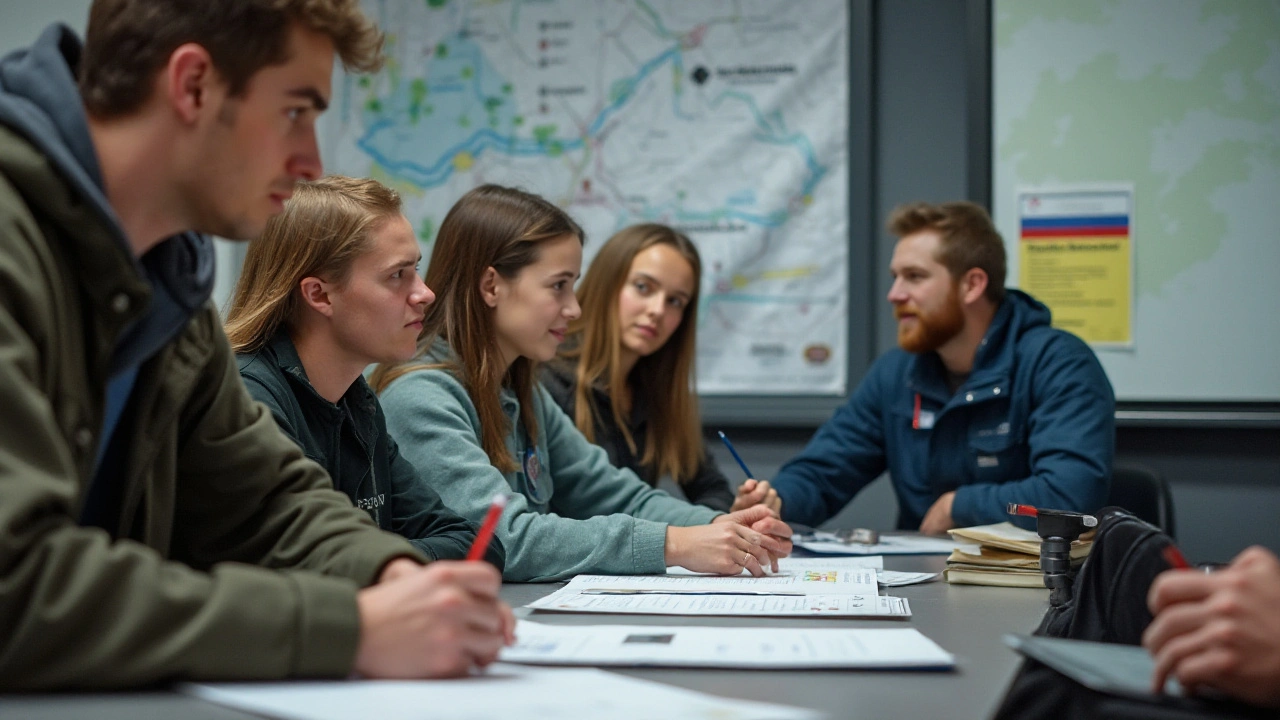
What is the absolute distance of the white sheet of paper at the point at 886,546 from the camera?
2008 mm

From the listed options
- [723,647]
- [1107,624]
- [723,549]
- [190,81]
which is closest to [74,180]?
[190,81]

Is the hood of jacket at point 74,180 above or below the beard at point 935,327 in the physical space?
above

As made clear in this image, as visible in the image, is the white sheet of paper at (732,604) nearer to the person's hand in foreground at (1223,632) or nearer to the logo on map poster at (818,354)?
the person's hand in foreground at (1223,632)

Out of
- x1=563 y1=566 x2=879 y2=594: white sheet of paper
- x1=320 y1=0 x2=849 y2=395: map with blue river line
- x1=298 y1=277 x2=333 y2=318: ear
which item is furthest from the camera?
x1=320 y1=0 x2=849 y2=395: map with blue river line

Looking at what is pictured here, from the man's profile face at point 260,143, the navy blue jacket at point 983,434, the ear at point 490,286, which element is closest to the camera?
the man's profile face at point 260,143

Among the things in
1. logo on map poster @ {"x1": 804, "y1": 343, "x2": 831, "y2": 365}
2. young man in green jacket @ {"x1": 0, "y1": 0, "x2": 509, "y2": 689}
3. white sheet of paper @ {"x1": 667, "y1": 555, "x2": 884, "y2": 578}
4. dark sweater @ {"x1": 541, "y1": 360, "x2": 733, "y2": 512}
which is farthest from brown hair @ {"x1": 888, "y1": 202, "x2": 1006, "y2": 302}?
young man in green jacket @ {"x1": 0, "y1": 0, "x2": 509, "y2": 689}

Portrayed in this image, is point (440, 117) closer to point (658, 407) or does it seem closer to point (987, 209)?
point (658, 407)

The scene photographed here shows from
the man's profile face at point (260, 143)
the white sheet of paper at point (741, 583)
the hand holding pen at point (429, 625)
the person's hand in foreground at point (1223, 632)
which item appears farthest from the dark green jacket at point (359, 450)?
the person's hand in foreground at point (1223, 632)

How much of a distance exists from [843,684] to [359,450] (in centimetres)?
94

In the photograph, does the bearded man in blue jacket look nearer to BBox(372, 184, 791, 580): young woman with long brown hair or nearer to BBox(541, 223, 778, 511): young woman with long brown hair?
BBox(541, 223, 778, 511): young woman with long brown hair

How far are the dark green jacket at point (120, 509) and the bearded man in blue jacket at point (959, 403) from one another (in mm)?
1747

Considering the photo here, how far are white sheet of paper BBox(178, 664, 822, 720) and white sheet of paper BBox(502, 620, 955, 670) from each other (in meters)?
0.09

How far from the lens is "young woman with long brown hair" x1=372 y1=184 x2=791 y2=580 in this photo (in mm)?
1626

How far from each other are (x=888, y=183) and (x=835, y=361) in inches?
21.2
